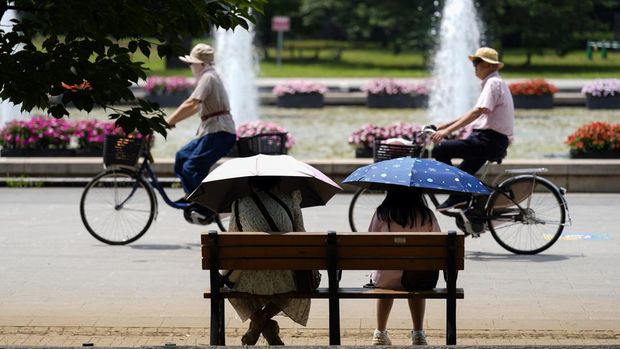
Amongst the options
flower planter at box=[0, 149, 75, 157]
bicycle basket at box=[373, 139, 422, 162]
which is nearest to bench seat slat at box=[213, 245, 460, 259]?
bicycle basket at box=[373, 139, 422, 162]

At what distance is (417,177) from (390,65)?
4329cm

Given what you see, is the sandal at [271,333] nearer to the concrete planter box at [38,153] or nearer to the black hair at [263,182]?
the black hair at [263,182]

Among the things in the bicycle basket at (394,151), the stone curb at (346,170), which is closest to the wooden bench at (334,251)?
the bicycle basket at (394,151)

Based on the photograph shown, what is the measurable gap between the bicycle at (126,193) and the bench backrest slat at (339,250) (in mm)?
4264

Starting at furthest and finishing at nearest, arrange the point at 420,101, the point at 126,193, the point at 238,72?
the point at 420,101, the point at 238,72, the point at 126,193

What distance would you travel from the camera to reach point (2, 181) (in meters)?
15.7

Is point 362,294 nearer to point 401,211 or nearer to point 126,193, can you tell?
point 401,211

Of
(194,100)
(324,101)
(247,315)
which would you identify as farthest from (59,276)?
(324,101)

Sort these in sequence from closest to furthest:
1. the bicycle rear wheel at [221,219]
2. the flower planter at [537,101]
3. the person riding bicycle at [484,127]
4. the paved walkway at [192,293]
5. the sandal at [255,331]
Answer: the sandal at [255,331] → the paved walkway at [192,293] → the person riding bicycle at [484,127] → the bicycle rear wheel at [221,219] → the flower planter at [537,101]

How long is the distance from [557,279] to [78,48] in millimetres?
4670

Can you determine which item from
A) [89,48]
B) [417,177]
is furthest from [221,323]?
[89,48]

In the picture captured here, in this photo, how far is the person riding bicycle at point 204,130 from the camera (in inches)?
442

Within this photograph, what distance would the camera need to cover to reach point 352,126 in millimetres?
24906

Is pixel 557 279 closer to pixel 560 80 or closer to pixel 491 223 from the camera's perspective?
pixel 491 223
